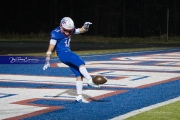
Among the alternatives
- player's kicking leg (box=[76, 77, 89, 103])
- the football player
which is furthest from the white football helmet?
player's kicking leg (box=[76, 77, 89, 103])

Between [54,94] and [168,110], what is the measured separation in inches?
120

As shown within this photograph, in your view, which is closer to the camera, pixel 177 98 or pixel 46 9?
pixel 177 98

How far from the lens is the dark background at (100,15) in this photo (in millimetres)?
67812

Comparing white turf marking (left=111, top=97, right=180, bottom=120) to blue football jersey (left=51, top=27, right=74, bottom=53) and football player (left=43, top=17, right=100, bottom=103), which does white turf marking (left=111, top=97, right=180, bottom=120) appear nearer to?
football player (left=43, top=17, right=100, bottom=103)

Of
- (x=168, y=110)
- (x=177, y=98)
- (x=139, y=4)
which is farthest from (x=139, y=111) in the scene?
(x=139, y=4)

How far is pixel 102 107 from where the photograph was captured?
8953mm

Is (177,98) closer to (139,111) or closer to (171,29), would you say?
(139,111)

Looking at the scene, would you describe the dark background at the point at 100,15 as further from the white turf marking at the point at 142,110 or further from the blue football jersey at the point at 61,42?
the white turf marking at the point at 142,110

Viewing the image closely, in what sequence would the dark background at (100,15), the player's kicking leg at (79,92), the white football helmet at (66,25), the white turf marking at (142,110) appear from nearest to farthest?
1. the white turf marking at (142,110)
2. the white football helmet at (66,25)
3. the player's kicking leg at (79,92)
4. the dark background at (100,15)

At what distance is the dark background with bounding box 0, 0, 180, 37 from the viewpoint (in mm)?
67812

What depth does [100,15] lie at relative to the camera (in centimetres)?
6981

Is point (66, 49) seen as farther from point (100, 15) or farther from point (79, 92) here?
point (100, 15)

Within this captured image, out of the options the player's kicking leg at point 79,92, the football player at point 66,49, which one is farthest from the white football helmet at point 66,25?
the player's kicking leg at point 79,92

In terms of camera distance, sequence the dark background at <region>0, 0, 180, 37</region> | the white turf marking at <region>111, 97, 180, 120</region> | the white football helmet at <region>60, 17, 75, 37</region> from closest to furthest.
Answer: the white turf marking at <region>111, 97, 180, 120</region> → the white football helmet at <region>60, 17, 75, 37</region> → the dark background at <region>0, 0, 180, 37</region>
